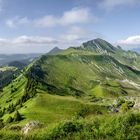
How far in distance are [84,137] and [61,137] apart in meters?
2.07

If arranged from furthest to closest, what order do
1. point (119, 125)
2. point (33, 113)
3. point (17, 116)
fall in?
point (33, 113)
point (17, 116)
point (119, 125)

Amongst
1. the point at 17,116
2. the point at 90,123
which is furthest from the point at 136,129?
the point at 17,116

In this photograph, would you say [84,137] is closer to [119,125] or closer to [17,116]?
[119,125]

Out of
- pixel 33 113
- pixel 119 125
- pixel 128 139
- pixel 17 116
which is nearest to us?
pixel 128 139

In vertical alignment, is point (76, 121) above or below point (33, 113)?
above

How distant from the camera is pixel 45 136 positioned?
28797mm

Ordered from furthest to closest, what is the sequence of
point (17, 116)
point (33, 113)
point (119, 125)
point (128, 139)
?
1. point (33, 113)
2. point (17, 116)
3. point (119, 125)
4. point (128, 139)

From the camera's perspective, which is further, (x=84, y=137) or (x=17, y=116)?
(x=17, y=116)

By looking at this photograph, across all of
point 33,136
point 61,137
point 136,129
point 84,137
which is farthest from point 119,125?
point 33,136

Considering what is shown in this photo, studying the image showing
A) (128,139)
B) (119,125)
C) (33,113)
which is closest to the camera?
(128,139)

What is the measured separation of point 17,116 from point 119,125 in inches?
6368

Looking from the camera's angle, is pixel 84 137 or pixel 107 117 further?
pixel 107 117

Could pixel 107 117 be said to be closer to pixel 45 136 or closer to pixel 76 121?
pixel 76 121

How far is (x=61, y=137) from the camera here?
94.1 feet
